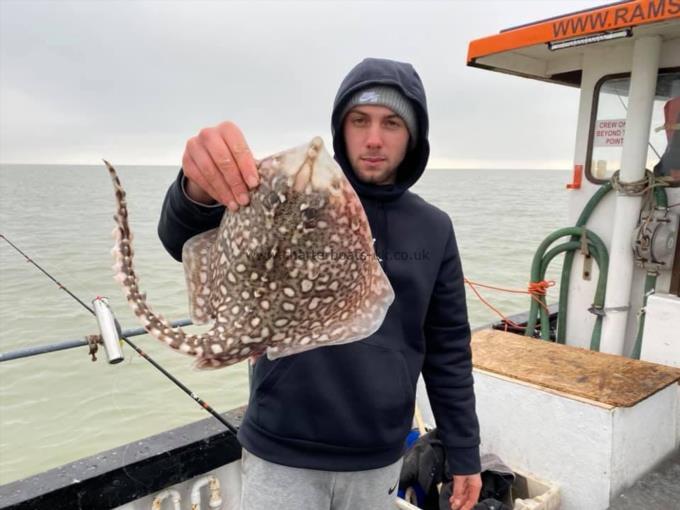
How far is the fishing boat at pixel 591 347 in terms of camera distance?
2857 millimetres

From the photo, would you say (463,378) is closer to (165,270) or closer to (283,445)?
(283,445)

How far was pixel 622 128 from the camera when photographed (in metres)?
4.53

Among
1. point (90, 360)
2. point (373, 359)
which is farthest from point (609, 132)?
point (90, 360)

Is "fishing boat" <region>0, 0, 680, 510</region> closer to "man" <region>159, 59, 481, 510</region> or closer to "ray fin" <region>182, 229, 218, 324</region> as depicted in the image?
"ray fin" <region>182, 229, 218, 324</region>

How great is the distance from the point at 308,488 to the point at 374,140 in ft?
4.29

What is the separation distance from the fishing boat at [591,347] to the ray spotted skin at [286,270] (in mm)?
1025

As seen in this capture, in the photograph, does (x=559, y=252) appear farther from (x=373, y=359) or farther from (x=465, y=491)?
(x=373, y=359)

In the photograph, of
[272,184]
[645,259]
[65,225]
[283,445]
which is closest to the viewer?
[272,184]

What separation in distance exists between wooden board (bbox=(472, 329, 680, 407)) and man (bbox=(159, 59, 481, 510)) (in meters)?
1.25

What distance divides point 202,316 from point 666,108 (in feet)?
14.4

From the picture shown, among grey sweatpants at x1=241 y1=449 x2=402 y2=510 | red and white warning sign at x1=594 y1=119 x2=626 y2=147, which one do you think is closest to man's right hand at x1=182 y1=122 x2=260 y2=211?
grey sweatpants at x1=241 y1=449 x2=402 y2=510

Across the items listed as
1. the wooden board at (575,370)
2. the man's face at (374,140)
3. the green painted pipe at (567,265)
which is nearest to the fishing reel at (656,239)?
the green painted pipe at (567,265)

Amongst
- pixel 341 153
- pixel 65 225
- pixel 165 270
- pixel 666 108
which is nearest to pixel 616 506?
pixel 341 153

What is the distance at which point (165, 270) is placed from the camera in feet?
51.5
